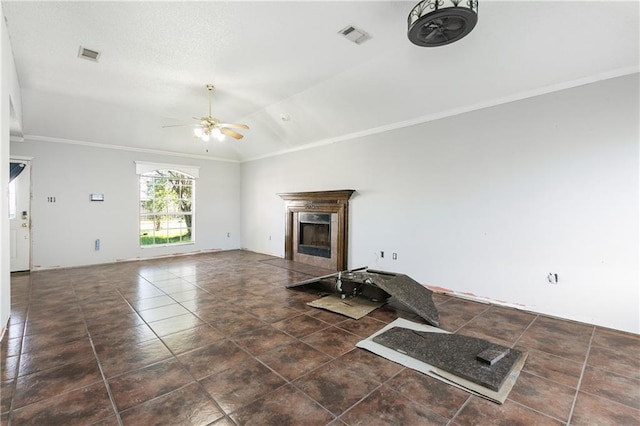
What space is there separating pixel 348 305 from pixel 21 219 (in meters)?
6.81

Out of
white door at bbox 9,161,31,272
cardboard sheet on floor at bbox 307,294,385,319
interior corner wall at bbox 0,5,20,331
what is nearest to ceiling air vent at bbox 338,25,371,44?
cardboard sheet on floor at bbox 307,294,385,319

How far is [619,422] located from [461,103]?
3.87 metres

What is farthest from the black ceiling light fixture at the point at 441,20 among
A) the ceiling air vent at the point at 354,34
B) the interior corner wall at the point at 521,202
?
the interior corner wall at the point at 521,202

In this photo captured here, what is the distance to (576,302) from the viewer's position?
11.5ft

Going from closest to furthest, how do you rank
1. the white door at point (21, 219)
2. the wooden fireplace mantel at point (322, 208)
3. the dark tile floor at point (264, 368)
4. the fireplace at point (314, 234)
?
the dark tile floor at point (264, 368)
the white door at point (21, 219)
the wooden fireplace mantel at point (322, 208)
the fireplace at point (314, 234)

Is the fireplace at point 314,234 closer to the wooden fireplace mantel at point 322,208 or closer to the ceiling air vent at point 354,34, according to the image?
the wooden fireplace mantel at point 322,208

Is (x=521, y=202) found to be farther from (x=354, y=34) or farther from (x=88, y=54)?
(x=88, y=54)

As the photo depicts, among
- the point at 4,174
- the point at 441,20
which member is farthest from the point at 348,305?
the point at 4,174

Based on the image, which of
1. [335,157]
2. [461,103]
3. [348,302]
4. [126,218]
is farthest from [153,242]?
[461,103]

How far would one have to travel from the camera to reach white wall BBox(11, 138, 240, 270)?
19.8 ft

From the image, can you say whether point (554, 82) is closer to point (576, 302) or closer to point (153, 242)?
point (576, 302)

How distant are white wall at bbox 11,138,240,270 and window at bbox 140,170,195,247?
0.24 m

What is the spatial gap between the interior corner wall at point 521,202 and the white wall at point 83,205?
5636 millimetres

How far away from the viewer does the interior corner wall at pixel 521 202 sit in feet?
10.7
